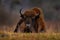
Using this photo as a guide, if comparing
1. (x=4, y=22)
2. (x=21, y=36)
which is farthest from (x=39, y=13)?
(x=21, y=36)

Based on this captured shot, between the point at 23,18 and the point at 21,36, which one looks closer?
the point at 21,36

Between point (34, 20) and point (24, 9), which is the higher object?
point (24, 9)

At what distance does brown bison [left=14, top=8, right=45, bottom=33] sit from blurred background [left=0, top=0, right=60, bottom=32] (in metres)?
0.10

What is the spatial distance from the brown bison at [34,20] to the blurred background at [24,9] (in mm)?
96

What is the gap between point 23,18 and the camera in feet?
15.7

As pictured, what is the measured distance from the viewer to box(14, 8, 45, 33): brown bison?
4762mm

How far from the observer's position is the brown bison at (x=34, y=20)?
4.76 m

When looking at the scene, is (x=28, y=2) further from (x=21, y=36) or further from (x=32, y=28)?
(x=21, y=36)

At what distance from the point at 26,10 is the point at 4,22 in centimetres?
51

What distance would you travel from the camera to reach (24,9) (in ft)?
15.9

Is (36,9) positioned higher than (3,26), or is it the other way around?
(36,9)

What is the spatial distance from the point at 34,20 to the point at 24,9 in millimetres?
299

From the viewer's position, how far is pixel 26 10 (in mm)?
4820

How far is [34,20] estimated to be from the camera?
487 cm
